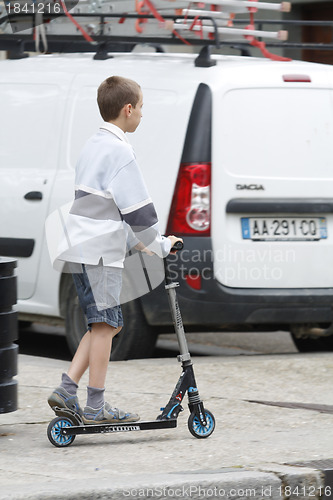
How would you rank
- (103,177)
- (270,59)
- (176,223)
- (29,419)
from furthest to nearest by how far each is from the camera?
(270,59), (176,223), (29,419), (103,177)

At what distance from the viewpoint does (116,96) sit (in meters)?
5.38

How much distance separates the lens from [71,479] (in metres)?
4.70

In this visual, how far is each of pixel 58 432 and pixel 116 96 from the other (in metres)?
1.52

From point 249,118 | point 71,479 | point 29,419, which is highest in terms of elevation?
point 249,118

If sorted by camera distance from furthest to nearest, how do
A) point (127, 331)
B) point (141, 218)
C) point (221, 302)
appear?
Result: point (127, 331), point (221, 302), point (141, 218)

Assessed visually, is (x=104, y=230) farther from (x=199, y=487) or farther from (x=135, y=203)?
(x=199, y=487)

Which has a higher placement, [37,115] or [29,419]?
[37,115]

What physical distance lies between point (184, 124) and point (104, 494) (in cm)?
320

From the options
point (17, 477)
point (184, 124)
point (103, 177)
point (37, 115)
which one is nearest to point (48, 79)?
point (37, 115)

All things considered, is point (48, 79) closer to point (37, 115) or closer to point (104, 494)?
point (37, 115)

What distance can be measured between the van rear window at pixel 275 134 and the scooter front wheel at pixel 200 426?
208 centimetres

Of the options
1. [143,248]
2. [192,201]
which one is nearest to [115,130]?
[143,248]

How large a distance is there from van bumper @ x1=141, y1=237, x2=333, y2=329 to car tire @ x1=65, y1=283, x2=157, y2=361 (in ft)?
0.30

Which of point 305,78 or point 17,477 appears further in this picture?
point 305,78
